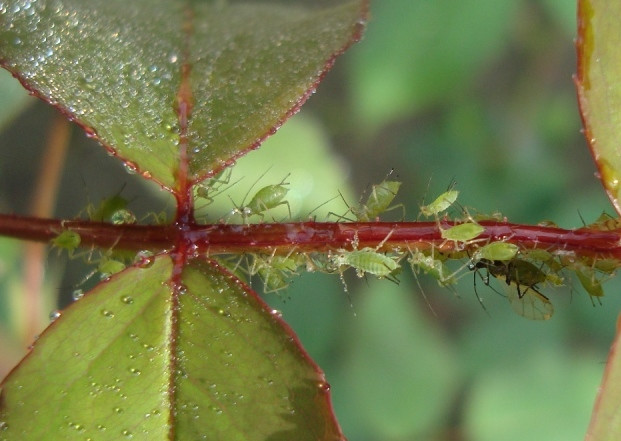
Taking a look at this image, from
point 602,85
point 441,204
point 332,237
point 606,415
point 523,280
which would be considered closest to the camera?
point 606,415

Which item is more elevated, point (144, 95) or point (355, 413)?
point (144, 95)

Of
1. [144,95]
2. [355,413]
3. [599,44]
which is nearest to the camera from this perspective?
[599,44]

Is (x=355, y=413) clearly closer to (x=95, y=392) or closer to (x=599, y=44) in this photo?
(x=95, y=392)

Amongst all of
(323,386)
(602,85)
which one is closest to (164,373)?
(323,386)

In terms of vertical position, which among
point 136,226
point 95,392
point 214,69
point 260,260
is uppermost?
point 214,69

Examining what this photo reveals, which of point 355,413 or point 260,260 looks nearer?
point 260,260

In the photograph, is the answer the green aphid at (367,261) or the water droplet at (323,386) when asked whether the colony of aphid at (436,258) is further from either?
the water droplet at (323,386)

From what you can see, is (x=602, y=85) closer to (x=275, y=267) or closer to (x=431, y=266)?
(x=431, y=266)

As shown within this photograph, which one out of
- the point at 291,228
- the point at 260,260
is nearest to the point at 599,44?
the point at 291,228
